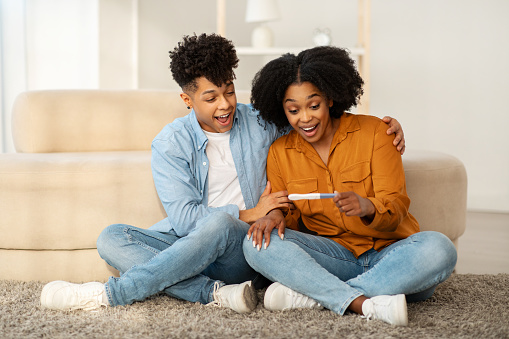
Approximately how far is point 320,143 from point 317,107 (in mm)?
123

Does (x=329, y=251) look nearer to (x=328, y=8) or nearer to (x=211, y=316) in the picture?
(x=211, y=316)

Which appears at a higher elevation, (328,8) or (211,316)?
(328,8)

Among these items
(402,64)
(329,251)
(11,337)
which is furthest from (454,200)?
(402,64)

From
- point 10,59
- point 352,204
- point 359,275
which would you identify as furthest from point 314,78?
point 10,59

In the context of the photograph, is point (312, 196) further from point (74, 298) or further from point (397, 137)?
point (74, 298)

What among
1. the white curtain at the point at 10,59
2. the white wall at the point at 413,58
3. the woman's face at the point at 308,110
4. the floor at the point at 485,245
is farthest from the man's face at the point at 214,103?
the white wall at the point at 413,58

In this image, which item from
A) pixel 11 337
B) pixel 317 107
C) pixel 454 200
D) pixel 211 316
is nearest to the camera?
pixel 11 337

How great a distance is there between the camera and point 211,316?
59.5 inches

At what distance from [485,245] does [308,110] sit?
1.50 meters

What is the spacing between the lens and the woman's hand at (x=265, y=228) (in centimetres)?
154

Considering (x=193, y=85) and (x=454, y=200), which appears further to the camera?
(x=454, y=200)

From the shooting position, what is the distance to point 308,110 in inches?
63.9

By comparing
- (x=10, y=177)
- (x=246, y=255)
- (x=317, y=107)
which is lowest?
(x=246, y=255)

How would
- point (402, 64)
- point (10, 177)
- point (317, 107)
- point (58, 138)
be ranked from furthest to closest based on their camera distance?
point (402, 64)
point (58, 138)
point (10, 177)
point (317, 107)
